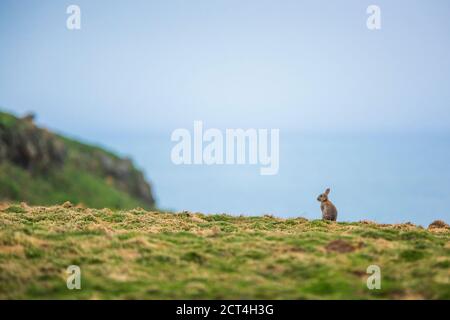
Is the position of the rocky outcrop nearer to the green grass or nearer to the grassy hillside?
the grassy hillside

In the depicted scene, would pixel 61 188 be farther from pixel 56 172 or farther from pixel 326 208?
pixel 326 208

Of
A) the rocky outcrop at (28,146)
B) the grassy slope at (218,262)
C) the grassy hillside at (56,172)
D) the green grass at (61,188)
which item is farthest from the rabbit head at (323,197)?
the rocky outcrop at (28,146)

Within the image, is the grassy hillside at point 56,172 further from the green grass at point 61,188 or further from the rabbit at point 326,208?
the rabbit at point 326,208

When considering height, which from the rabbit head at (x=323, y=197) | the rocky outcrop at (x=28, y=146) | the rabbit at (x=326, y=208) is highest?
the rocky outcrop at (x=28, y=146)

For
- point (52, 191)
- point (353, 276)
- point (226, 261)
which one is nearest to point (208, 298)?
point (226, 261)

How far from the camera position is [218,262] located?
24125 mm

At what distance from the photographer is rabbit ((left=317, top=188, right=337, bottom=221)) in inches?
Answer: 1368

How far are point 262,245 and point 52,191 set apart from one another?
277ft

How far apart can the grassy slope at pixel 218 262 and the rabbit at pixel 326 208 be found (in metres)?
3.96

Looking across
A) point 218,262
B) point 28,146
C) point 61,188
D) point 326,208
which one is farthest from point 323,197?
point 61,188

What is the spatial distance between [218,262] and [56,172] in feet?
296

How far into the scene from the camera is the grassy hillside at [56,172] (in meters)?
98.2

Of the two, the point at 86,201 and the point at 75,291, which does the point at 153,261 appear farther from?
the point at 86,201

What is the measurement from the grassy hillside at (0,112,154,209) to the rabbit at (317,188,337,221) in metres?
63.9
